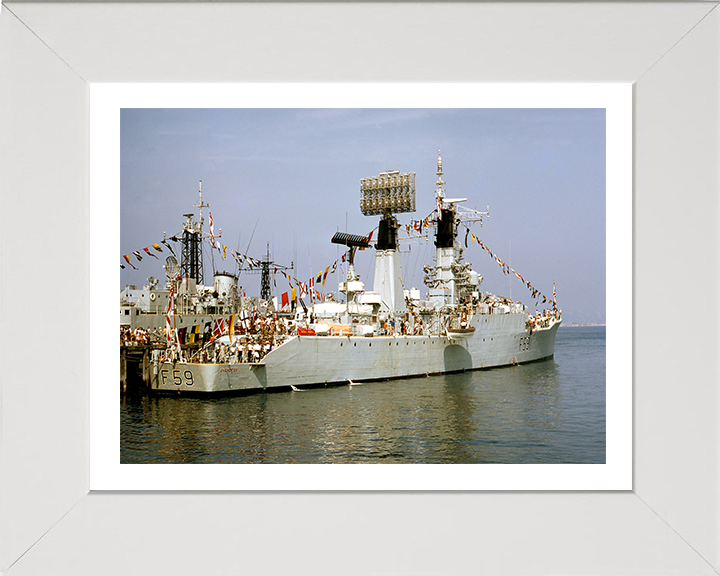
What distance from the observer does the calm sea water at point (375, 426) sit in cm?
855

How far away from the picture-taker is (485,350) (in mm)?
18422

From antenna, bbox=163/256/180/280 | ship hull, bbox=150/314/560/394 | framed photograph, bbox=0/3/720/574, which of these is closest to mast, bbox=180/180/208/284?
antenna, bbox=163/256/180/280

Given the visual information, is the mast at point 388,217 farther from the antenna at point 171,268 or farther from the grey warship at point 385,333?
the antenna at point 171,268

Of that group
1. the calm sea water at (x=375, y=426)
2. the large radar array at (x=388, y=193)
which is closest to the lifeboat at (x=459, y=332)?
the calm sea water at (x=375, y=426)

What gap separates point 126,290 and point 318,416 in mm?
8529

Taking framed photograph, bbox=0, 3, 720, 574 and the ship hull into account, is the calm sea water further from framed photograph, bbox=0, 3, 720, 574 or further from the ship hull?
framed photograph, bbox=0, 3, 720, 574
